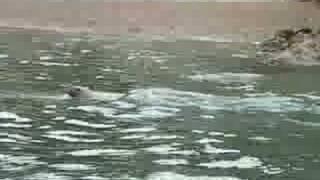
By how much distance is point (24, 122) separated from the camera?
31.5 feet

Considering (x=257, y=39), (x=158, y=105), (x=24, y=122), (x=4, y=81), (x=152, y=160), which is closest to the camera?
(x=152, y=160)

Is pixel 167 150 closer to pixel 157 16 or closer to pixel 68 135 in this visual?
pixel 68 135

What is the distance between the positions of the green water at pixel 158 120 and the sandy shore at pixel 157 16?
17.8 ft

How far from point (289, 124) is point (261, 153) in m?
1.49

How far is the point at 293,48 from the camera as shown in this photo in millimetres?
16281

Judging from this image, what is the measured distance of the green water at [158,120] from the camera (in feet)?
25.0

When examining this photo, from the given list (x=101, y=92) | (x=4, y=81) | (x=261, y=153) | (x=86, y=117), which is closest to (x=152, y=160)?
(x=261, y=153)

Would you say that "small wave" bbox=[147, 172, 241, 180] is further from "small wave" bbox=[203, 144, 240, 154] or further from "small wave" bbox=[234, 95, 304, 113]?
"small wave" bbox=[234, 95, 304, 113]

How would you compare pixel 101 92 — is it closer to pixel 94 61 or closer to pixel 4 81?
pixel 4 81

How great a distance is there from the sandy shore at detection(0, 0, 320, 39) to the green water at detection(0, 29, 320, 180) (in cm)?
542

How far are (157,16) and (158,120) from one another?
13.7 metres

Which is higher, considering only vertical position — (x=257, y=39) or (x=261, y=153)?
(x=257, y=39)

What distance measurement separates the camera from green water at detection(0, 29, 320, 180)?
25.0 ft

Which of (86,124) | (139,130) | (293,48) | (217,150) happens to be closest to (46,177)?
(217,150)
